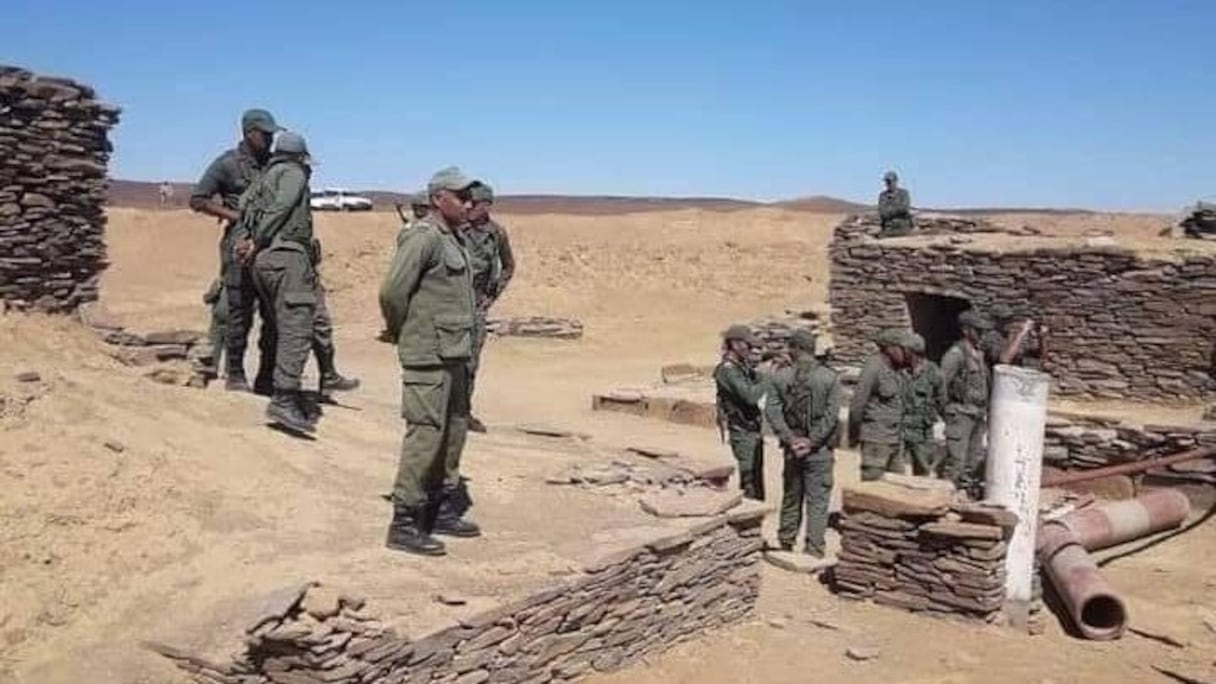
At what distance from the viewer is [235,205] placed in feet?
29.0

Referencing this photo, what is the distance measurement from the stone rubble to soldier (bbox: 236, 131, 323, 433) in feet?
50.2

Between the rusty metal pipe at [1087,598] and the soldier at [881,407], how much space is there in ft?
4.50

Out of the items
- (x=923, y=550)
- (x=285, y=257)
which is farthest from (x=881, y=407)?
(x=285, y=257)

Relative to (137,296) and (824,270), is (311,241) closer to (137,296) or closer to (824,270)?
(137,296)

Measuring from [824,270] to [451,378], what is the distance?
26.9m

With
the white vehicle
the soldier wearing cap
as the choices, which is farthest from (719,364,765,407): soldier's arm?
the white vehicle

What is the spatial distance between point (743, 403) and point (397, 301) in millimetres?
3814

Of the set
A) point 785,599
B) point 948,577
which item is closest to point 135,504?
point 785,599

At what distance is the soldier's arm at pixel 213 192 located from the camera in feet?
28.8

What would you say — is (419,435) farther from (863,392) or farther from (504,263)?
(863,392)

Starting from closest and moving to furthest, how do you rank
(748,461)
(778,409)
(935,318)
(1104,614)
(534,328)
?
(1104,614) < (778,409) < (748,461) < (935,318) < (534,328)

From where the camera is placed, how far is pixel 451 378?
6.48m

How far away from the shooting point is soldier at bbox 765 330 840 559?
9.08 meters

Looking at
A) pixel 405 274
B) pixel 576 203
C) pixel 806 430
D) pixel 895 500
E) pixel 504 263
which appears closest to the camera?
pixel 405 274
